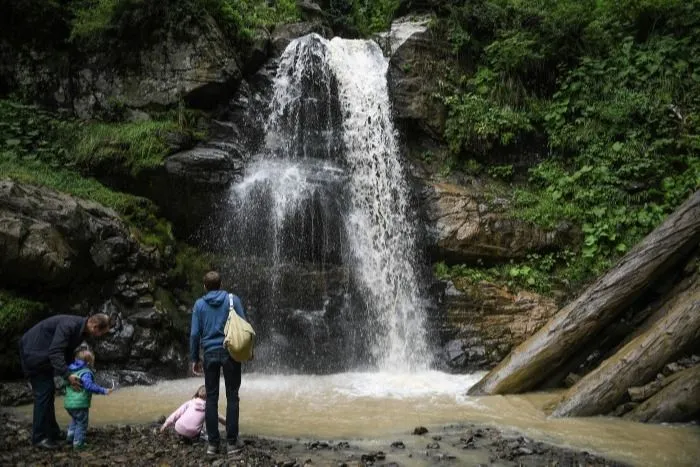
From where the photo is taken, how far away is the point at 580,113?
1386 centimetres

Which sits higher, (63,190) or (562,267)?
(63,190)

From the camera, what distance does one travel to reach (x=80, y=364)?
5305 millimetres

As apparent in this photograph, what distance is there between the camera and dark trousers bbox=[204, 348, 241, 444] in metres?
5.16

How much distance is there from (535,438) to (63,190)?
9.43 metres

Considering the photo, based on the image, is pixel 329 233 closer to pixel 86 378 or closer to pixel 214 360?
pixel 214 360

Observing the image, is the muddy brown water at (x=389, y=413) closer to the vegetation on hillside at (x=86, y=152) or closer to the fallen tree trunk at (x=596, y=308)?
the fallen tree trunk at (x=596, y=308)

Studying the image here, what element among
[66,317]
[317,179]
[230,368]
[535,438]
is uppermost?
[317,179]

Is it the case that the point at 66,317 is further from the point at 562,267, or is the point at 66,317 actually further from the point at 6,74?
the point at 6,74

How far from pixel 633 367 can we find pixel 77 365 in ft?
22.5

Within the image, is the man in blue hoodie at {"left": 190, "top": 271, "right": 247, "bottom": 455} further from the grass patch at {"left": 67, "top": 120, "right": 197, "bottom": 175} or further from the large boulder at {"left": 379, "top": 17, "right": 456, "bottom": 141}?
the large boulder at {"left": 379, "top": 17, "right": 456, "bottom": 141}

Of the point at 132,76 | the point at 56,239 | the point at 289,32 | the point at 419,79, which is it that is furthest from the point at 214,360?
the point at 289,32

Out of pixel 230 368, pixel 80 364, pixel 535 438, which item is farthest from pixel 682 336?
pixel 80 364

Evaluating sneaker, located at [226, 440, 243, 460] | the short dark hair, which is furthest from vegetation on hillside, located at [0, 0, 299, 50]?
sneaker, located at [226, 440, 243, 460]

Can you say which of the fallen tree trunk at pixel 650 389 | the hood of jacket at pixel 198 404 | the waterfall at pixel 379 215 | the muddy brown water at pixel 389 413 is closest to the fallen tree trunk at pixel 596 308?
the muddy brown water at pixel 389 413
